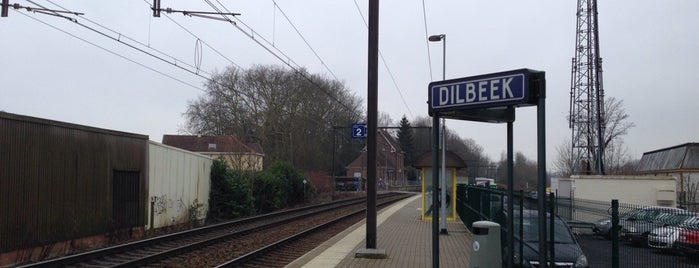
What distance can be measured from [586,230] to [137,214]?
14464 mm

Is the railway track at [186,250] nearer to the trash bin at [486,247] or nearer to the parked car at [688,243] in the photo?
the trash bin at [486,247]

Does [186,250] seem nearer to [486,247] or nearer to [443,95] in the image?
[486,247]

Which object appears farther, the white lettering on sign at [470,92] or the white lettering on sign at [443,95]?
the white lettering on sign at [443,95]

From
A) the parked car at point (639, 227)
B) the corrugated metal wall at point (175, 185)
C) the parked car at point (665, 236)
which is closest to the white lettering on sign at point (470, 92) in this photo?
the parked car at point (639, 227)

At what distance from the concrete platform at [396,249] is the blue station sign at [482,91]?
5.70 meters

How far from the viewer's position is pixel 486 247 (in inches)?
276

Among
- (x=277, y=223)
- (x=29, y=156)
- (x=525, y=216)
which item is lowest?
(x=277, y=223)

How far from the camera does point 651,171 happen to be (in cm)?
5016

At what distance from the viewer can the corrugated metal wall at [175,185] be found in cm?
2170

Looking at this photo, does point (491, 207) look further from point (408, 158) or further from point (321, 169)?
point (408, 158)

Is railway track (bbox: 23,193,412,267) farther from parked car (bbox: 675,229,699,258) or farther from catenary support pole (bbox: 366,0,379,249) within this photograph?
parked car (bbox: 675,229,699,258)

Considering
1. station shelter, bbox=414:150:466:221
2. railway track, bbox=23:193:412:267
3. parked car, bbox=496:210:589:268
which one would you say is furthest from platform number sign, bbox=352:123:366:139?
parked car, bbox=496:210:589:268

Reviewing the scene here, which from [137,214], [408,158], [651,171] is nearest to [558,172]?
[651,171]

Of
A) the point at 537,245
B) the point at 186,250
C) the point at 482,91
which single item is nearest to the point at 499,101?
the point at 482,91
